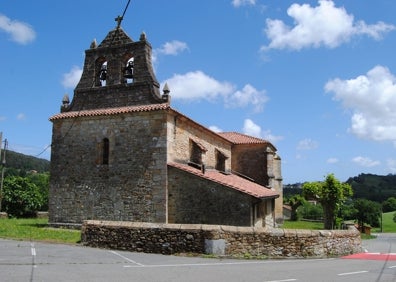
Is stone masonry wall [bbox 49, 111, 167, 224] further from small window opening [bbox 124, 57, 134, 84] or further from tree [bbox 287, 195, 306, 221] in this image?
tree [bbox 287, 195, 306, 221]

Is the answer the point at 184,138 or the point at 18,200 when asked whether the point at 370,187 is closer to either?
the point at 18,200

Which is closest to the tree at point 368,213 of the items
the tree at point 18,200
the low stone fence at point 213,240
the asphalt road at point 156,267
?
the tree at point 18,200

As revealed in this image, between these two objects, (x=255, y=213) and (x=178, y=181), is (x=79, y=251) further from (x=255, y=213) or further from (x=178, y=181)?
(x=255, y=213)

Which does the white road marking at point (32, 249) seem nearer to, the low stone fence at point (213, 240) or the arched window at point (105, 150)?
the low stone fence at point (213, 240)

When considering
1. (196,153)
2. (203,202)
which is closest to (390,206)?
(196,153)

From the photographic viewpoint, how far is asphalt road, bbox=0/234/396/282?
938 centimetres

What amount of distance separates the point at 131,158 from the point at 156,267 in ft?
31.6

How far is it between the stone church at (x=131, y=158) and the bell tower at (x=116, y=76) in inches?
2.0

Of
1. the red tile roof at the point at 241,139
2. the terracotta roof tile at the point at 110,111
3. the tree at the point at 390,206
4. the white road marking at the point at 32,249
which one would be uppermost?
the red tile roof at the point at 241,139

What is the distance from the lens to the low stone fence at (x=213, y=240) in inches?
534

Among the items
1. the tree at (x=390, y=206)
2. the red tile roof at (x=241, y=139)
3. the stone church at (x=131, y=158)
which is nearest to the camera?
the stone church at (x=131, y=158)

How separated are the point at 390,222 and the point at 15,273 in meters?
82.3

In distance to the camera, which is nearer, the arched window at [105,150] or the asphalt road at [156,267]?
the asphalt road at [156,267]

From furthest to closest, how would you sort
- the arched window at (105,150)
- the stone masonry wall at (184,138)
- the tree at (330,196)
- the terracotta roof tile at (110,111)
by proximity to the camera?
the tree at (330,196) < the arched window at (105,150) < the stone masonry wall at (184,138) < the terracotta roof tile at (110,111)
